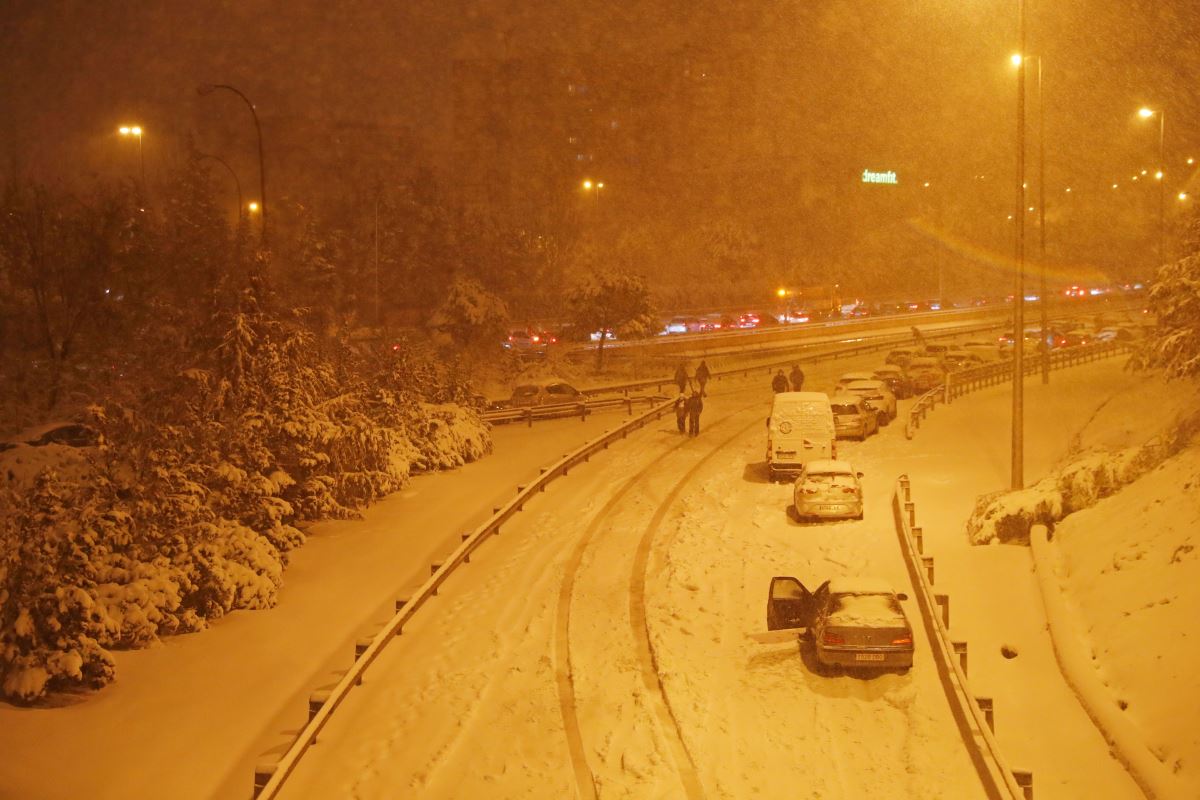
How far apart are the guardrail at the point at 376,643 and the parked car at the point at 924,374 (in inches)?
728

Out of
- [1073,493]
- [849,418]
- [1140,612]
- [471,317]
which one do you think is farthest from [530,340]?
[1140,612]

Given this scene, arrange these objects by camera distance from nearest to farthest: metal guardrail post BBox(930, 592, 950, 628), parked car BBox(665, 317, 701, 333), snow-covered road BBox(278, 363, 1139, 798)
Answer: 1. snow-covered road BBox(278, 363, 1139, 798)
2. metal guardrail post BBox(930, 592, 950, 628)
3. parked car BBox(665, 317, 701, 333)

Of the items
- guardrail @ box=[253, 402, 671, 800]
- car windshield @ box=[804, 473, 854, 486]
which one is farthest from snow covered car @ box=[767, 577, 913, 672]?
car windshield @ box=[804, 473, 854, 486]

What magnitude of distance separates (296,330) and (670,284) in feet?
258

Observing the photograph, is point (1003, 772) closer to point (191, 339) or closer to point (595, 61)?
point (191, 339)

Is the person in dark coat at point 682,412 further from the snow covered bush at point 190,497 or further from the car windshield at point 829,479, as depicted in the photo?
the car windshield at point 829,479

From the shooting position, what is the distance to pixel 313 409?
70.0 feet

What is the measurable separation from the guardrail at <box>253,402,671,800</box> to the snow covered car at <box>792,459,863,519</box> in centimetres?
568

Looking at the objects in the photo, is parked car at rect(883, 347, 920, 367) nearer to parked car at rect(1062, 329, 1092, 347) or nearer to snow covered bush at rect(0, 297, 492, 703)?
parked car at rect(1062, 329, 1092, 347)

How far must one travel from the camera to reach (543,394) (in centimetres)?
3944

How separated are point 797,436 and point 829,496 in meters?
3.97

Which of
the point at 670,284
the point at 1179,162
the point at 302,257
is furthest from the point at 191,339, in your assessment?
the point at 1179,162

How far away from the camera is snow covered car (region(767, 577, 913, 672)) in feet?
42.8

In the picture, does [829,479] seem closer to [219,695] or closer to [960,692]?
[960,692]
